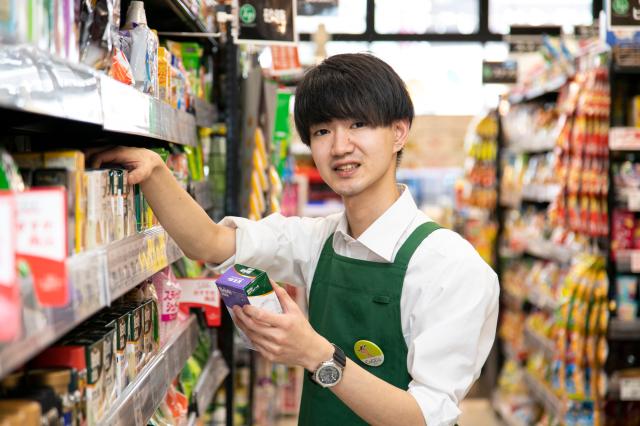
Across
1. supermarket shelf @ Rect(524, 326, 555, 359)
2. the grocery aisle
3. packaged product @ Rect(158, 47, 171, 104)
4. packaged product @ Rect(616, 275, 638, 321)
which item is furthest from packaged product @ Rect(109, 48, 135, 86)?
supermarket shelf @ Rect(524, 326, 555, 359)

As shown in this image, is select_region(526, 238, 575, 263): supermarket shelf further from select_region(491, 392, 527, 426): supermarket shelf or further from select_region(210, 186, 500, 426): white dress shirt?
select_region(210, 186, 500, 426): white dress shirt

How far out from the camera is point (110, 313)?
1.76m

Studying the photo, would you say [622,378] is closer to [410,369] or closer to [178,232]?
[410,369]

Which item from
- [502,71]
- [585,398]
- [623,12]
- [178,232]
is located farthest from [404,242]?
[502,71]

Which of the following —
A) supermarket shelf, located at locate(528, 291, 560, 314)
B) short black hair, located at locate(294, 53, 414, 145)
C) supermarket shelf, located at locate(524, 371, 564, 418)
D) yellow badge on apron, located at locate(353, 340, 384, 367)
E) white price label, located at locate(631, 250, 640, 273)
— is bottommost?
supermarket shelf, located at locate(524, 371, 564, 418)

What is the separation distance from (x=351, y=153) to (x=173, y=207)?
1.42ft

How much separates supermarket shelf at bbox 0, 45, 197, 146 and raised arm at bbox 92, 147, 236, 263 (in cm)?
8

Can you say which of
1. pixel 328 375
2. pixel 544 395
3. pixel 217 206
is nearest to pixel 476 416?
pixel 544 395

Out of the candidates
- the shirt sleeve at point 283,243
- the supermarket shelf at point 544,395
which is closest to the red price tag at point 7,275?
the shirt sleeve at point 283,243

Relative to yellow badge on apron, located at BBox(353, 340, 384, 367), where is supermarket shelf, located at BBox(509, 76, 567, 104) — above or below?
above

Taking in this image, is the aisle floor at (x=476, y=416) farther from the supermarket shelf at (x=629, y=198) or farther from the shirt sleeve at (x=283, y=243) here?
the shirt sleeve at (x=283, y=243)

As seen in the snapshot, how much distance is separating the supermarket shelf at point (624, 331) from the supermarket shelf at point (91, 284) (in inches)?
114

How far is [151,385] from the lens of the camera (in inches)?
72.6

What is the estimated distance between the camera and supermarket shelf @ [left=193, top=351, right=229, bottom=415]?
267cm
